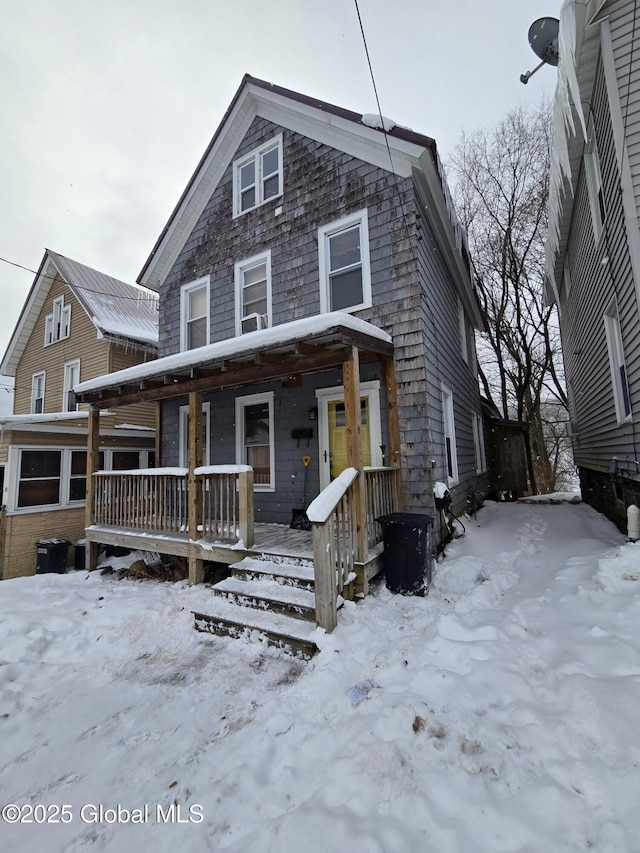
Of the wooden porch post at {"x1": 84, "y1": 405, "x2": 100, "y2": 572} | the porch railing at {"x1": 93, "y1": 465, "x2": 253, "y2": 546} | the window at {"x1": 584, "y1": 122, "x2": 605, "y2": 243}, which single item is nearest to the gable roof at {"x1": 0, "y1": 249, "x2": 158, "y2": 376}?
the wooden porch post at {"x1": 84, "y1": 405, "x2": 100, "y2": 572}

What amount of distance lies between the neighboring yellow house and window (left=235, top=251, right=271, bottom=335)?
5483 millimetres

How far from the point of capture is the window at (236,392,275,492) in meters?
7.26

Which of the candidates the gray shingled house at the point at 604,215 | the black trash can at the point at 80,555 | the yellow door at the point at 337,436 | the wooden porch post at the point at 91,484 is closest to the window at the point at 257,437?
the yellow door at the point at 337,436

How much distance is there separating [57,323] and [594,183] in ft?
→ 55.0

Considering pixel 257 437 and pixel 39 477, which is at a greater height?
pixel 257 437

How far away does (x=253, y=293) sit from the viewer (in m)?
7.83

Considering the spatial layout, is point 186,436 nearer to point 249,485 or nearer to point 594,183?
point 249,485

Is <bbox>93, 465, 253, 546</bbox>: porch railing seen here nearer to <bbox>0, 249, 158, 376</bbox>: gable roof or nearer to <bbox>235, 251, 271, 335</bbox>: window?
<bbox>235, 251, 271, 335</bbox>: window

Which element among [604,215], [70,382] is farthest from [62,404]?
[604,215]

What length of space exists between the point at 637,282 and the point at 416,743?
543 centimetres

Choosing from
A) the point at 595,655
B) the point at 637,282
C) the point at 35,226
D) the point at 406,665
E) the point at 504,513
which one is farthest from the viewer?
the point at 35,226

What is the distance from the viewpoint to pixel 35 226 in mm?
13000

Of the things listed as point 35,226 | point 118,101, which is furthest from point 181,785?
point 35,226

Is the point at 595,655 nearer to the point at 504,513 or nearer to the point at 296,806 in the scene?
the point at 296,806
